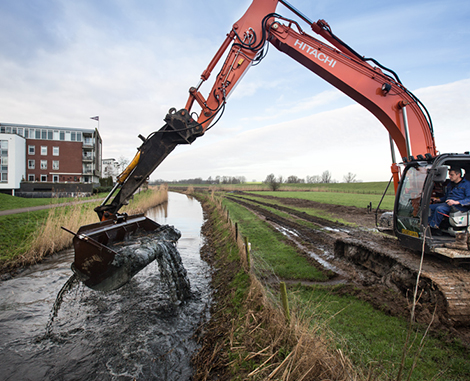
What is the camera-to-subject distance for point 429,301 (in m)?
4.89

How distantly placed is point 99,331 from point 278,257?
5.10 metres

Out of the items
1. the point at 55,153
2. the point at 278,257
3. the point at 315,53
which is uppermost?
the point at 55,153

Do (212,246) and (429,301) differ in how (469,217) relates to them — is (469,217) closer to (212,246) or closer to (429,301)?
(429,301)

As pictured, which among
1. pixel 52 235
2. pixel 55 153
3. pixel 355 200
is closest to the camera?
pixel 52 235

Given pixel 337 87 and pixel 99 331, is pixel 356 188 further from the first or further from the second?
pixel 99 331

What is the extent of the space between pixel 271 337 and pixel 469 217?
405 cm

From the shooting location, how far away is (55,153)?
1877 inches

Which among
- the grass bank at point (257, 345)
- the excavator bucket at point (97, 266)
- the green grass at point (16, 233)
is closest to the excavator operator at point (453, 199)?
the grass bank at point (257, 345)

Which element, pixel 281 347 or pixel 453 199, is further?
pixel 453 199

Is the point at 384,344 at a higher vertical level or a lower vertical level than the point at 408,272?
lower

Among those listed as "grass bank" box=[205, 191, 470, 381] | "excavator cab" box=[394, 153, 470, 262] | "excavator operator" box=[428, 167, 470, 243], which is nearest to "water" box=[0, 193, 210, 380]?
"grass bank" box=[205, 191, 470, 381]

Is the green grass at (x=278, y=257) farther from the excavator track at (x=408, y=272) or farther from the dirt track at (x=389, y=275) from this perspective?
the excavator track at (x=408, y=272)

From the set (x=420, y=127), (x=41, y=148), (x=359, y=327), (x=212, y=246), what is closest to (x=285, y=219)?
(x=212, y=246)

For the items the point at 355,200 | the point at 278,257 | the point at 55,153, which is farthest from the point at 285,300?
the point at 55,153
